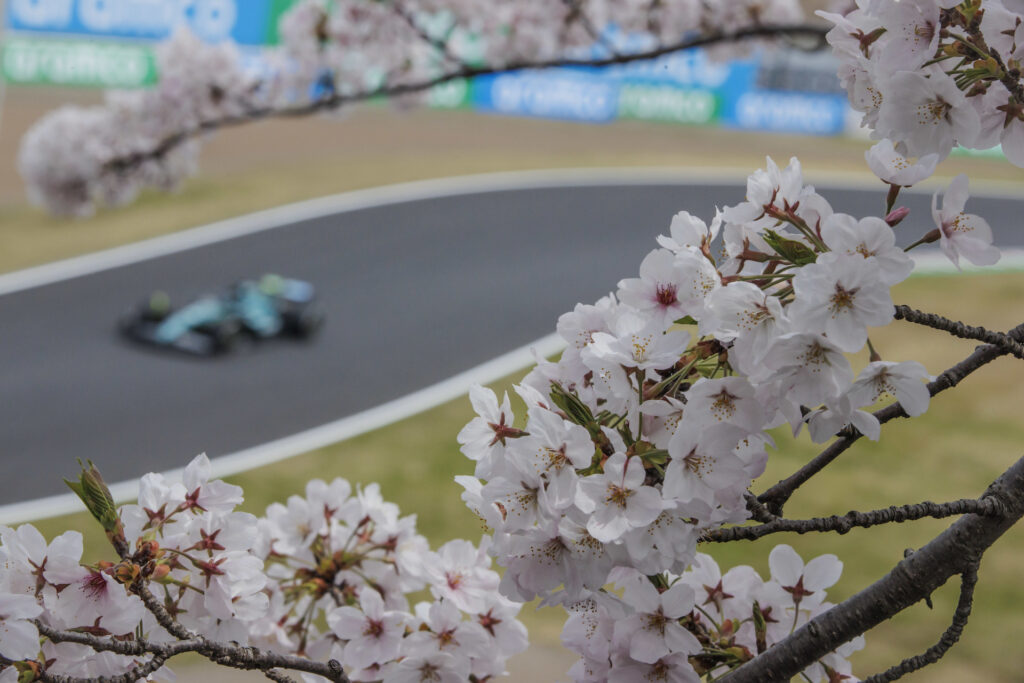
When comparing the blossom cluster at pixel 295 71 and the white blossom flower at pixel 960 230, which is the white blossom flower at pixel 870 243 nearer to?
the white blossom flower at pixel 960 230

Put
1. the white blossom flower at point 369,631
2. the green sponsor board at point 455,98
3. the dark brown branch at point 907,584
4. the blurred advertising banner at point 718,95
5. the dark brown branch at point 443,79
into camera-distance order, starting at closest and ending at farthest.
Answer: the dark brown branch at point 907,584 → the white blossom flower at point 369,631 → the dark brown branch at point 443,79 → the green sponsor board at point 455,98 → the blurred advertising banner at point 718,95

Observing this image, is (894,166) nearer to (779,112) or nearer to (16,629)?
(16,629)

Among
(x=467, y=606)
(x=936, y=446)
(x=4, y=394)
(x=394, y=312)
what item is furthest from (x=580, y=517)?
(x=394, y=312)

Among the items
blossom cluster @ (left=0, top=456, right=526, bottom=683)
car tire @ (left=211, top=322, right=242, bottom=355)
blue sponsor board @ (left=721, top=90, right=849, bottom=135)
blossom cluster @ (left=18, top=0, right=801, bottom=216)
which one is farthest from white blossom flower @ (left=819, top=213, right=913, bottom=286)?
blue sponsor board @ (left=721, top=90, right=849, bottom=135)

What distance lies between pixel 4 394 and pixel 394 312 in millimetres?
1038

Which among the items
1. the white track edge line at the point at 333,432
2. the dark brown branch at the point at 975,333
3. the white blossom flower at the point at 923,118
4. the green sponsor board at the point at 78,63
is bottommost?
the white track edge line at the point at 333,432

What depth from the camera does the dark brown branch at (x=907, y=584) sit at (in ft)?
1.55

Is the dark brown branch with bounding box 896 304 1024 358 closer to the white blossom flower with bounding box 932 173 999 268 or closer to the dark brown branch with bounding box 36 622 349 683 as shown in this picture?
the white blossom flower with bounding box 932 173 999 268

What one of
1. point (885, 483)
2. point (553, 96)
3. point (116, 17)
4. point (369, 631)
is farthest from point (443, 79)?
point (553, 96)

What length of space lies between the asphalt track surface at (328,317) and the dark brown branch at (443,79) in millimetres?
615

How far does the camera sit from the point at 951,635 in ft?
1.61

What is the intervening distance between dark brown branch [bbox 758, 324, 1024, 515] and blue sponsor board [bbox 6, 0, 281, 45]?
10.5 ft

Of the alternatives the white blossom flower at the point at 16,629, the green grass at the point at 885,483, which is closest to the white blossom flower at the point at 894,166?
the white blossom flower at the point at 16,629

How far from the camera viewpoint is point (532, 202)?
3.58 metres
